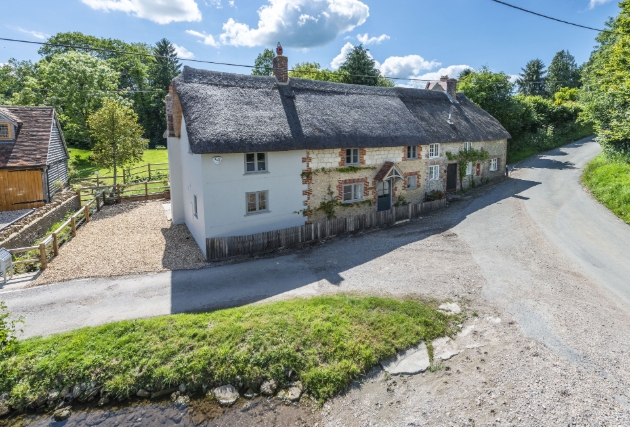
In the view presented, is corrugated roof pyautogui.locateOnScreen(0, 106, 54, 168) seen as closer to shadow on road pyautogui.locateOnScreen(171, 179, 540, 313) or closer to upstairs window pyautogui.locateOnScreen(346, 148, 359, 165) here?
shadow on road pyautogui.locateOnScreen(171, 179, 540, 313)

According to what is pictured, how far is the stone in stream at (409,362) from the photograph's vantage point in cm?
826

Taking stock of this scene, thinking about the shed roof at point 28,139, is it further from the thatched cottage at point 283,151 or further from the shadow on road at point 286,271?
the shadow on road at point 286,271

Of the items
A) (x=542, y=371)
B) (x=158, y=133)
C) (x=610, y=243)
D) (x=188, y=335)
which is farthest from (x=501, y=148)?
(x=158, y=133)

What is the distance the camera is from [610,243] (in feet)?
49.0

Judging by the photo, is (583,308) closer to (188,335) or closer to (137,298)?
(188,335)

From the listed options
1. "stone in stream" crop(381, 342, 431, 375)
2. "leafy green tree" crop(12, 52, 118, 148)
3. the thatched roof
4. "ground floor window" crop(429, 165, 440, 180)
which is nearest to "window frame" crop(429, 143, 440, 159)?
the thatched roof

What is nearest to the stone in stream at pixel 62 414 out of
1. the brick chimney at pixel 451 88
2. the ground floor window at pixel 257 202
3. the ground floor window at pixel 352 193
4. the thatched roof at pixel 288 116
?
the thatched roof at pixel 288 116

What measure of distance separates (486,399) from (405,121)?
54.1 feet

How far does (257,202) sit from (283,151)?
2606mm

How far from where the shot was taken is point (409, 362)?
8492 millimetres

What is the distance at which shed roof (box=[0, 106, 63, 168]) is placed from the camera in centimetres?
2011

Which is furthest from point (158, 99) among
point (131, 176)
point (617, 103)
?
point (617, 103)

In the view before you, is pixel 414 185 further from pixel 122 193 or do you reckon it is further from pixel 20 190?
pixel 20 190

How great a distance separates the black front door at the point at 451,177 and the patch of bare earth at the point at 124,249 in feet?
59.8
